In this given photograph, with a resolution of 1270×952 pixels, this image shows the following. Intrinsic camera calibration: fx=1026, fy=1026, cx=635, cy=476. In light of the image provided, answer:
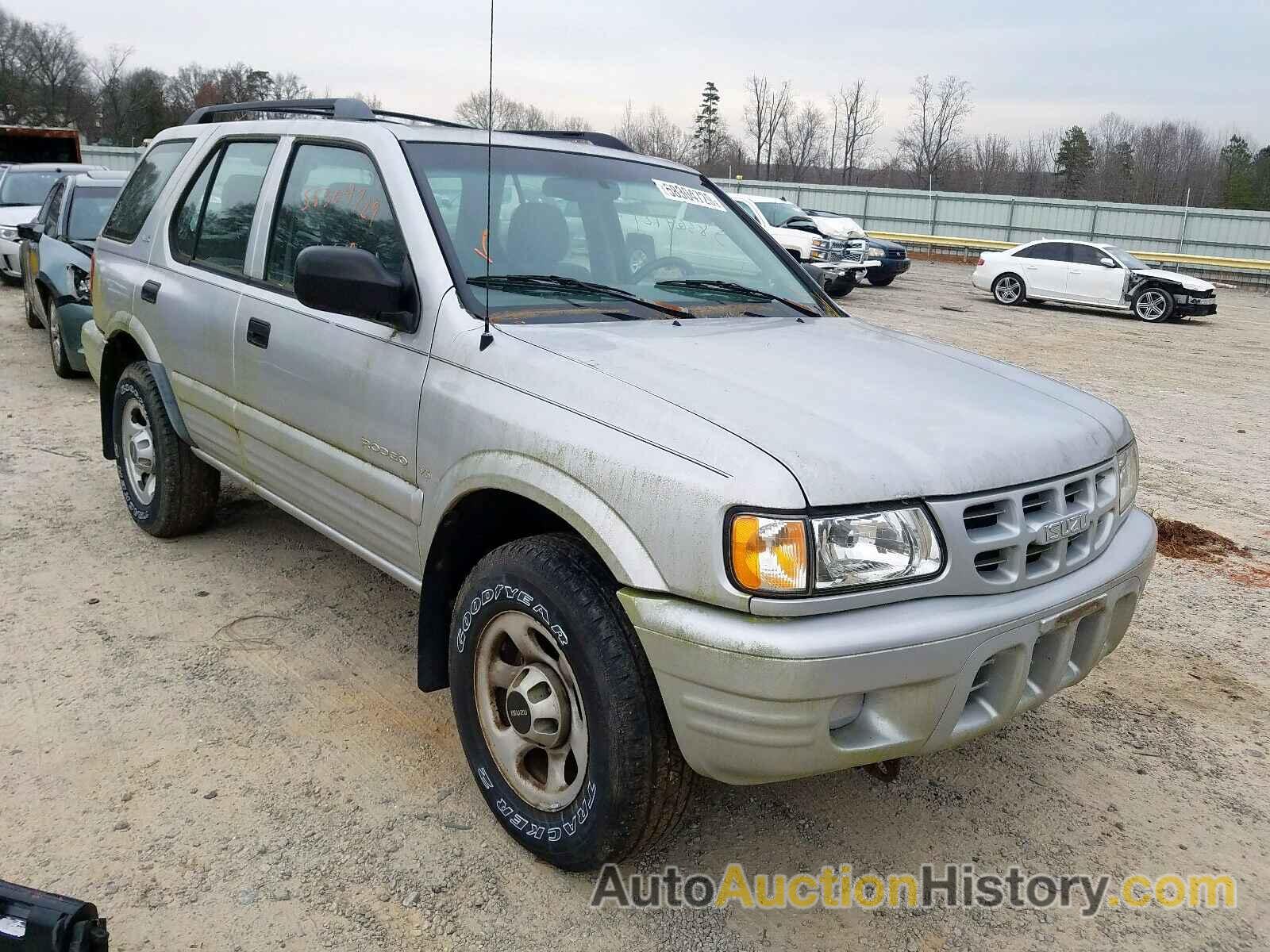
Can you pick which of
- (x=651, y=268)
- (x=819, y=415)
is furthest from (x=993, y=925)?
(x=651, y=268)

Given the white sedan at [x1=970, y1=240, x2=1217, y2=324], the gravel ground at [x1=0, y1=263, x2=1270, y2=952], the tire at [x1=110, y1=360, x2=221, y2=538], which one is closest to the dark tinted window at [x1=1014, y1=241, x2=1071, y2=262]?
the white sedan at [x1=970, y1=240, x2=1217, y2=324]

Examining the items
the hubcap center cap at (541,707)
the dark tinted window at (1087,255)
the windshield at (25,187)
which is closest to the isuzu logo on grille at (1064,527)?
the hubcap center cap at (541,707)

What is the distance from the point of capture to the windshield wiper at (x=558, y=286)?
3062 millimetres

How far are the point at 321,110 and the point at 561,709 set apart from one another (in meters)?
2.56

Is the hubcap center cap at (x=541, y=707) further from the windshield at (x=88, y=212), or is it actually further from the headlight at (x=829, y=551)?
the windshield at (x=88, y=212)

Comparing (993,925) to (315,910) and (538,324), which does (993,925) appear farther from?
(538,324)

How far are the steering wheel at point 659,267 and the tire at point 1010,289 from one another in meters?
17.9

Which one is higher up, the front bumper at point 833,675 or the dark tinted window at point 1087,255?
the dark tinted window at point 1087,255

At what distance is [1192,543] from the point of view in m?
5.57

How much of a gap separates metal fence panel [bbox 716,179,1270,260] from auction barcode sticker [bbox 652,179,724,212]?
2617 cm

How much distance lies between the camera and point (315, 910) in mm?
2512

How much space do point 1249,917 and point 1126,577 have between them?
3.02 ft

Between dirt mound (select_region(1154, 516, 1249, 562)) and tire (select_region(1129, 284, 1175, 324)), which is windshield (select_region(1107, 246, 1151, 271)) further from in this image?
dirt mound (select_region(1154, 516, 1249, 562))

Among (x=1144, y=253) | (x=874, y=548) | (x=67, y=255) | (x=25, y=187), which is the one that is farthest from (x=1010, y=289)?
(x=874, y=548)
